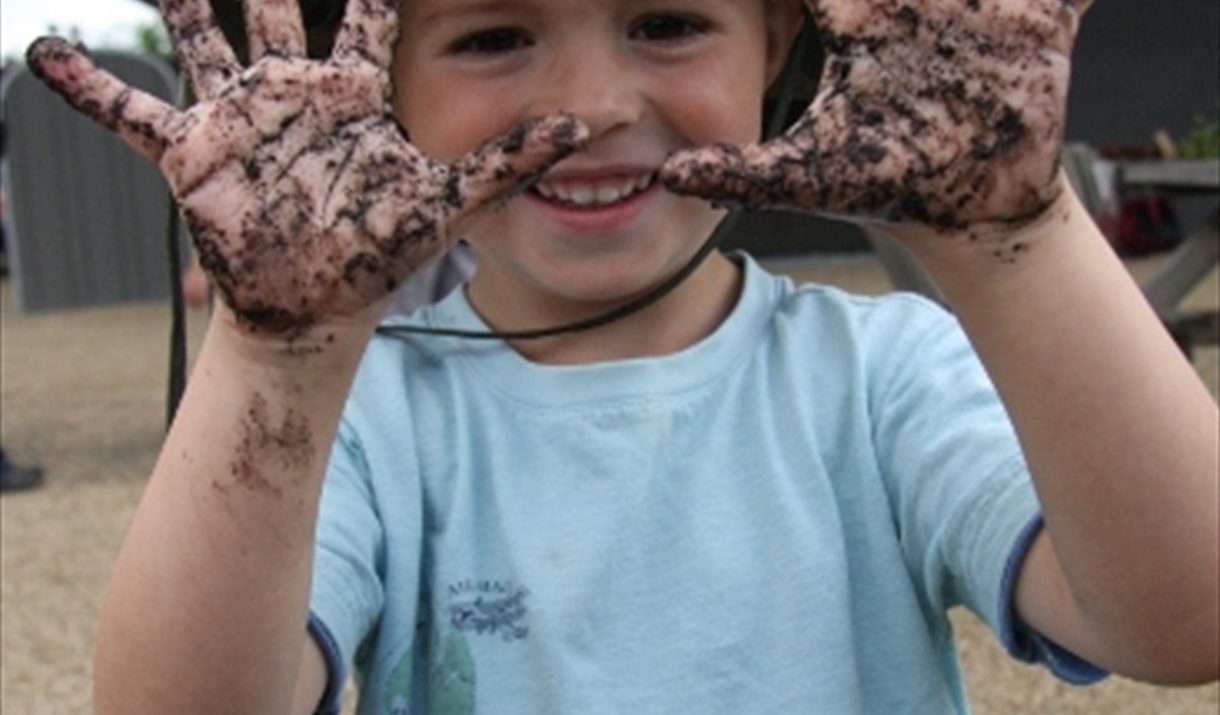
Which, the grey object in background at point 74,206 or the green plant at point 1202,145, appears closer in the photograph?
the green plant at point 1202,145

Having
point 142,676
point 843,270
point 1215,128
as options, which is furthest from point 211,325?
point 843,270

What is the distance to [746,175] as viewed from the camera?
93cm

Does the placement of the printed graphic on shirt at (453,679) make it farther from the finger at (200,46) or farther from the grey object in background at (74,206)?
the grey object in background at (74,206)

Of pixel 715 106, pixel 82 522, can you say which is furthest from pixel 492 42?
pixel 82 522

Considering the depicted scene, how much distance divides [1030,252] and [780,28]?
1.51ft

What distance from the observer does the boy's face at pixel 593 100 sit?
3.97ft

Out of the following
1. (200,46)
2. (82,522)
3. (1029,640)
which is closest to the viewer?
(200,46)

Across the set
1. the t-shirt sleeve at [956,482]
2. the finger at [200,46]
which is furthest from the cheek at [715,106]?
the finger at [200,46]

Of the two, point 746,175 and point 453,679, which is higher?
point 746,175

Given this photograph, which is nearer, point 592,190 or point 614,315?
point 592,190

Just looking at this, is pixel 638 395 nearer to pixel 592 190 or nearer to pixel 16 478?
pixel 592 190

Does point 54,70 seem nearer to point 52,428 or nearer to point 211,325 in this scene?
point 211,325

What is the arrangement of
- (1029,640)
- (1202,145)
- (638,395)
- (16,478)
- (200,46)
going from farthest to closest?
1. (1202,145)
2. (16,478)
3. (638,395)
4. (1029,640)
5. (200,46)

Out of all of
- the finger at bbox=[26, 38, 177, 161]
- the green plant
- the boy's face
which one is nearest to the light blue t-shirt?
the boy's face
